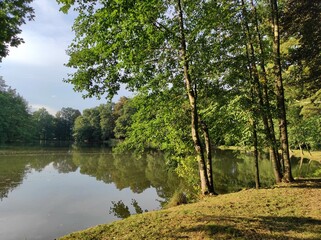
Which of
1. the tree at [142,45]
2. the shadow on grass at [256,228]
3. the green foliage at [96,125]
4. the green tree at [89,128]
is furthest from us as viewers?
the green tree at [89,128]

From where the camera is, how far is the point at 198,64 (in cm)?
1028

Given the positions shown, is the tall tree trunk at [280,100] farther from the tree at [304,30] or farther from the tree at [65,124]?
the tree at [65,124]

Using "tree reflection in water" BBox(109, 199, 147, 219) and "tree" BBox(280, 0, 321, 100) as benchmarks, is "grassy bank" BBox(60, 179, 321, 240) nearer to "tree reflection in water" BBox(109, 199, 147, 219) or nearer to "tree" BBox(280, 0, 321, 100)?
"tree reflection in water" BBox(109, 199, 147, 219)

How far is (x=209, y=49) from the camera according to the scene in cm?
1006

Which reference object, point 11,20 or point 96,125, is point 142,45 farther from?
point 96,125

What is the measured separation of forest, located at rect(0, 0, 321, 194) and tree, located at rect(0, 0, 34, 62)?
188 centimetres

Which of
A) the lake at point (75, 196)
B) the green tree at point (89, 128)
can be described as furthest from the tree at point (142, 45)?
the green tree at point (89, 128)

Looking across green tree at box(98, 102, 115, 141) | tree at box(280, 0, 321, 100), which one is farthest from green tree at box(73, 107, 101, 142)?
tree at box(280, 0, 321, 100)

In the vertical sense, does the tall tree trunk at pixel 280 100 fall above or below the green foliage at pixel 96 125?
below

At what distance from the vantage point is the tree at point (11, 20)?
6930mm

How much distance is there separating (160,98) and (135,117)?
1.85 metres

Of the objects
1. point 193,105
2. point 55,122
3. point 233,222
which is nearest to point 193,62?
point 193,105

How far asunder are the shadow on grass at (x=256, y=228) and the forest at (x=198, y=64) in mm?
4244

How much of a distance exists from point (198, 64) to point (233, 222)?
570 cm
